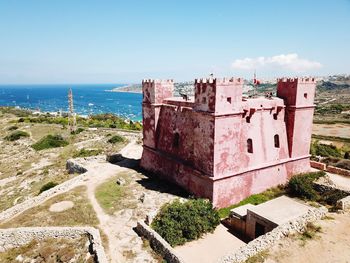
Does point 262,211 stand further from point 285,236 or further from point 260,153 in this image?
point 260,153

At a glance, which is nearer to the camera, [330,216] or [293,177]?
[330,216]

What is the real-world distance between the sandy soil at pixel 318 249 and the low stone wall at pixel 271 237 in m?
0.37

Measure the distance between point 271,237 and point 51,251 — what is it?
1183 cm

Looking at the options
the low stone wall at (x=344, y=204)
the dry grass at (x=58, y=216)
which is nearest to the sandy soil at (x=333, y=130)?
the low stone wall at (x=344, y=204)

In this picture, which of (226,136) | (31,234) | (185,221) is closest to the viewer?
(185,221)

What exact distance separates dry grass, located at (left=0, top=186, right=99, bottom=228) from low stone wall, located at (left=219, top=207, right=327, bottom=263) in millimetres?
8785

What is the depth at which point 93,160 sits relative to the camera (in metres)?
31.0

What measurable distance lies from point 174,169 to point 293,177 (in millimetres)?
9230

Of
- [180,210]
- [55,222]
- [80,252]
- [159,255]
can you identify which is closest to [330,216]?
[180,210]

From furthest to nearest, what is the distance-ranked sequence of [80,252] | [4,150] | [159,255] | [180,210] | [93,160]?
[4,150] < [93,160] < [180,210] < [80,252] < [159,255]

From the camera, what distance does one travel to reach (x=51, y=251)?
1616cm

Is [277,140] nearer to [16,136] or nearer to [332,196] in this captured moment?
[332,196]

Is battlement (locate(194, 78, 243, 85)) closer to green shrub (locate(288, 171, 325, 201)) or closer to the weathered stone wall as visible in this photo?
green shrub (locate(288, 171, 325, 201))

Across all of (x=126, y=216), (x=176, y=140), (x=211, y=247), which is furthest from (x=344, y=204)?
(x=126, y=216)
